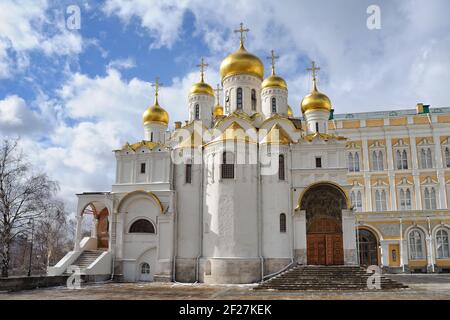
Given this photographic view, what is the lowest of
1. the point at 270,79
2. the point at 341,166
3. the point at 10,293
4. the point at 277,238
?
the point at 10,293

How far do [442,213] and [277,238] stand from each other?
1836 centimetres

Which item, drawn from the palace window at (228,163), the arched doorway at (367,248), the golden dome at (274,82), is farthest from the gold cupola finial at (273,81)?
the arched doorway at (367,248)

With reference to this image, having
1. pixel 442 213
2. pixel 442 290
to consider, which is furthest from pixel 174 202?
pixel 442 213

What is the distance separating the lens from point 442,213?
116ft

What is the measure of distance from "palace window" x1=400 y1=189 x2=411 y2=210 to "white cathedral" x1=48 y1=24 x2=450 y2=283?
14572 mm

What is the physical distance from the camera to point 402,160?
40.5 metres

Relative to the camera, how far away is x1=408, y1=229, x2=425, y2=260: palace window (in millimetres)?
35469

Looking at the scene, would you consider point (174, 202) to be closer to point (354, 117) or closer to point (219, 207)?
point (219, 207)

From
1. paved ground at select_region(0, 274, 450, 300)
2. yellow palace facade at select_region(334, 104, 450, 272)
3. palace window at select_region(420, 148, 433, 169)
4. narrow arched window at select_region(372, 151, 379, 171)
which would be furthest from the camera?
narrow arched window at select_region(372, 151, 379, 171)

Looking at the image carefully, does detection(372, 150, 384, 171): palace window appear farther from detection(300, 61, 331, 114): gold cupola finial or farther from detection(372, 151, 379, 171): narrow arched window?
detection(300, 61, 331, 114): gold cupola finial

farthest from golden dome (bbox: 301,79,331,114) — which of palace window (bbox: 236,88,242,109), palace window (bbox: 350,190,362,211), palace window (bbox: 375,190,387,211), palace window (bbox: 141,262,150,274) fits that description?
palace window (bbox: 141,262,150,274)

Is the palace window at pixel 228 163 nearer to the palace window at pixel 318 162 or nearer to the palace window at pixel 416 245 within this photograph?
the palace window at pixel 318 162

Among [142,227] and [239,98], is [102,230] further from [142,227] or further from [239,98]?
[239,98]

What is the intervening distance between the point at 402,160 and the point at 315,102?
1574cm
